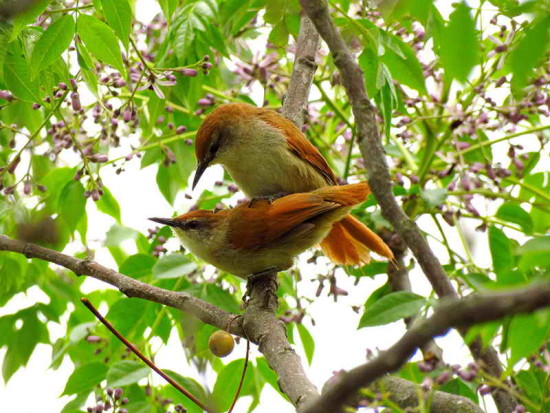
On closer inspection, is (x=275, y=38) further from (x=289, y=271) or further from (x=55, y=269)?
(x=55, y=269)

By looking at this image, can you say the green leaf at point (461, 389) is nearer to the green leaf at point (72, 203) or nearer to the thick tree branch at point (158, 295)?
the thick tree branch at point (158, 295)

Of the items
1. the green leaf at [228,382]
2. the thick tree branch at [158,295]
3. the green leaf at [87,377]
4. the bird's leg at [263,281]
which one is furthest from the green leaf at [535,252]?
the green leaf at [87,377]

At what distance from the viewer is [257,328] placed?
9.17ft

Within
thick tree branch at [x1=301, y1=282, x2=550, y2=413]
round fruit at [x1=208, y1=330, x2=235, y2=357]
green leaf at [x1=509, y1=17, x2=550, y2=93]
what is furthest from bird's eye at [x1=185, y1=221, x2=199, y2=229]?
thick tree branch at [x1=301, y1=282, x2=550, y2=413]

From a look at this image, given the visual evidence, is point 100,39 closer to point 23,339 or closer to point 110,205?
point 110,205

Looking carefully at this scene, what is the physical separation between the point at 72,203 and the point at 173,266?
558mm

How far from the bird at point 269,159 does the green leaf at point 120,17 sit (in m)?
1.24

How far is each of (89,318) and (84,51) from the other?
6.58 feet

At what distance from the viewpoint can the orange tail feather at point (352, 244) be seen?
12.3ft

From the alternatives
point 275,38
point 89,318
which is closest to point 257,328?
point 275,38

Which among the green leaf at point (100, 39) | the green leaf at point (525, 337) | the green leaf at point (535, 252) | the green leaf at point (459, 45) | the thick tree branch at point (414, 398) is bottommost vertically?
the thick tree branch at point (414, 398)

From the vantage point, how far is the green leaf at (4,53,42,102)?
9.44 ft

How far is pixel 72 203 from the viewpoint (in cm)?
341

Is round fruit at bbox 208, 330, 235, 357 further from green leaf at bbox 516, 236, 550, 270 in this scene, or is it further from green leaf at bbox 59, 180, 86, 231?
→ green leaf at bbox 516, 236, 550, 270
